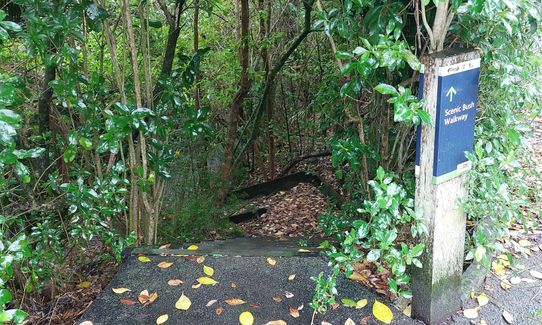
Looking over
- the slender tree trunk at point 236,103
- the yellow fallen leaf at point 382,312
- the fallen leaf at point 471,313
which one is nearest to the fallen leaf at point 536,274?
the fallen leaf at point 471,313

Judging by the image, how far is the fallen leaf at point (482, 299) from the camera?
2.82 meters

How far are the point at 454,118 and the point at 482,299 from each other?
117cm

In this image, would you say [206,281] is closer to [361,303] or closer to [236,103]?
[361,303]

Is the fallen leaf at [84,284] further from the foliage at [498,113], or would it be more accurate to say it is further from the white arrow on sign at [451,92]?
the white arrow on sign at [451,92]

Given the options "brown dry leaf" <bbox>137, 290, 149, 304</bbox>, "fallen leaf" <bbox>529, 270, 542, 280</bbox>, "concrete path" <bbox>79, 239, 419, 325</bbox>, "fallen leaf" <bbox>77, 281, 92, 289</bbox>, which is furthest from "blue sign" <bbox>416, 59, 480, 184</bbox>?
"fallen leaf" <bbox>77, 281, 92, 289</bbox>

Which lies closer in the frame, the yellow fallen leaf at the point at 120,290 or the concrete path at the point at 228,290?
the concrete path at the point at 228,290

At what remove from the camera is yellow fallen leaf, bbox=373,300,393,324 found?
2592mm

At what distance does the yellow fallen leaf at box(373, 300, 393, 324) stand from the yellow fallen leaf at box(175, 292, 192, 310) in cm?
103

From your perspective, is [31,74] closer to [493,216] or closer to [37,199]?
[37,199]

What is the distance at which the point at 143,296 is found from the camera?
2.85 meters

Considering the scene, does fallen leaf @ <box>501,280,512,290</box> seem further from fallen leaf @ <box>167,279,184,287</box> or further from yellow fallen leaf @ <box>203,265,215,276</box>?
fallen leaf @ <box>167,279,184,287</box>

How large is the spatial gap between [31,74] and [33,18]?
1542 millimetres

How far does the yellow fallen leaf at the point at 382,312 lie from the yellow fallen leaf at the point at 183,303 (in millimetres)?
1030

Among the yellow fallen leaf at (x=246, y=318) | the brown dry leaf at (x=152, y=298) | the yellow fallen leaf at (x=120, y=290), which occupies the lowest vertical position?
the yellow fallen leaf at (x=246, y=318)
